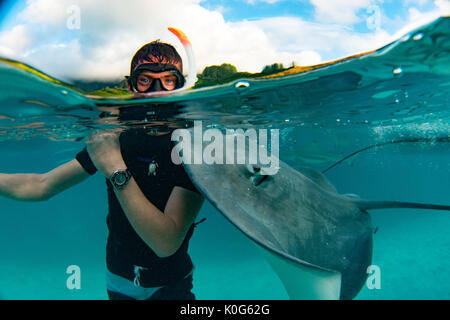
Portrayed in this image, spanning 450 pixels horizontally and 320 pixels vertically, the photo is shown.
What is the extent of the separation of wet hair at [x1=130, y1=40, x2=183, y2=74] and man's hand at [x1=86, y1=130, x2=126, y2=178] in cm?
193

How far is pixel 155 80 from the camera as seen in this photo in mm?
4207

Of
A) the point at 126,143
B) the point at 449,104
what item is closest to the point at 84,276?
the point at 126,143

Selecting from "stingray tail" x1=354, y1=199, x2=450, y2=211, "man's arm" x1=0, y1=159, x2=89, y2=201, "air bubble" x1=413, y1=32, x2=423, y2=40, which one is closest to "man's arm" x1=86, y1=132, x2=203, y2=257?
"man's arm" x1=0, y1=159, x2=89, y2=201

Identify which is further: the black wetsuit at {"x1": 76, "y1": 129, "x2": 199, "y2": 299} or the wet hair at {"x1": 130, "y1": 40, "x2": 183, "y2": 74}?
the wet hair at {"x1": 130, "y1": 40, "x2": 183, "y2": 74}

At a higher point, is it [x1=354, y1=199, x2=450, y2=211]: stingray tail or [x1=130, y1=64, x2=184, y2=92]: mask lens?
[x1=130, y1=64, x2=184, y2=92]: mask lens

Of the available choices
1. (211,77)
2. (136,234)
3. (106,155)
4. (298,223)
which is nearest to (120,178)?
(106,155)

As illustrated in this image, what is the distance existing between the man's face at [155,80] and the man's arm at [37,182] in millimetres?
1737

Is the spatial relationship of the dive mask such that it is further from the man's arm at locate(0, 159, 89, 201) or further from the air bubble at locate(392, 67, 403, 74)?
the air bubble at locate(392, 67, 403, 74)

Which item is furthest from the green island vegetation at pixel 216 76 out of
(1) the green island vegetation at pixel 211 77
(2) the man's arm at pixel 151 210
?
(2) the man's arm at pixel 151 210

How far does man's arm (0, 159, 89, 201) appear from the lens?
3.15 m

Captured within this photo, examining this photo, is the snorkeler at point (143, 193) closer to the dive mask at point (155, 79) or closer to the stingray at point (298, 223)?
the stingray at point (298, 223)

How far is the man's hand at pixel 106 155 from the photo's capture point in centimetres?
240
